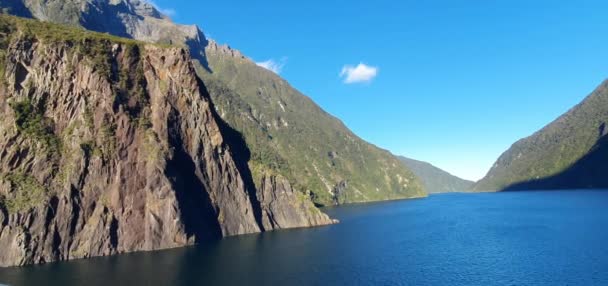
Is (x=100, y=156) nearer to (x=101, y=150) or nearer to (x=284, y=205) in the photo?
(x=101, y=150)

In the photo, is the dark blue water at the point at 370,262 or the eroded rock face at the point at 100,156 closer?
the dark blue water at the point at 370,262

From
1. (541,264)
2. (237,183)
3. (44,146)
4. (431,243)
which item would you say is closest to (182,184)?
(237,183)

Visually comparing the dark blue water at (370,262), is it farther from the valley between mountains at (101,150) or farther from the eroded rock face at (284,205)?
the eroded rock face at (284,205)

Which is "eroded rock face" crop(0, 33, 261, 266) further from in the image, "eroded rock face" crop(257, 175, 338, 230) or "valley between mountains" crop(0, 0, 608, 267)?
"eroded rock face" crop(257, 175, 338, 230)

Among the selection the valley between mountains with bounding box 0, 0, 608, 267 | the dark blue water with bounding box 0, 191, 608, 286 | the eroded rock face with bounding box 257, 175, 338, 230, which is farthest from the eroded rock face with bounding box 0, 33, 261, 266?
the eroded rock face with bounding box 257, 175, 338, 230

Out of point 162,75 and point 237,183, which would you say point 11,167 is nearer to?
point 162,75

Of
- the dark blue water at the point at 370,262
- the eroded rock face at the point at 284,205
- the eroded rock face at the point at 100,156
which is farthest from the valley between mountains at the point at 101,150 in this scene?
the eroded rock face at the point at 284,205
